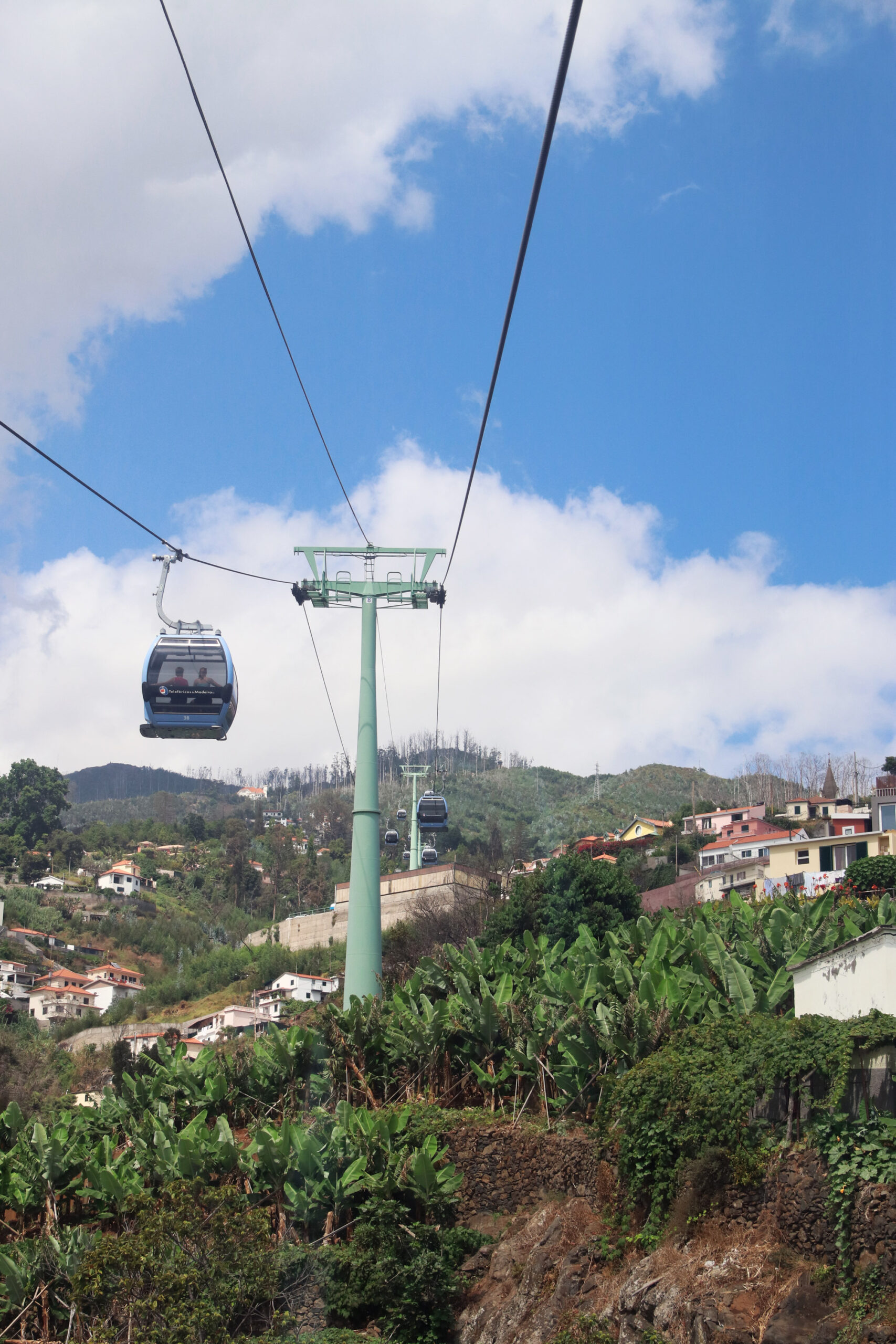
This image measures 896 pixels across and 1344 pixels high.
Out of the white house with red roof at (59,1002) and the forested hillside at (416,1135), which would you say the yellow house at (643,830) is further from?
the forested hillside at (416,1135)

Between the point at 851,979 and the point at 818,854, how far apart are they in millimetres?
34316

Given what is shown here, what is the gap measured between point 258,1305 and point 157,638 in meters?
8.62

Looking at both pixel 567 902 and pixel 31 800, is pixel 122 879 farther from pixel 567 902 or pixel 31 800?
pixel 567 902

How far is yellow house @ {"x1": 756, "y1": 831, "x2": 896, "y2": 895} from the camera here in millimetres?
41094

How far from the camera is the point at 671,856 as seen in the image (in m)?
72.7

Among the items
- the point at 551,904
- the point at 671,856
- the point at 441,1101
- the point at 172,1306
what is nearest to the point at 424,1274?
the point at 172,1306

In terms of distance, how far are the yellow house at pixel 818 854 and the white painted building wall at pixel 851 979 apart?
82.6 feet

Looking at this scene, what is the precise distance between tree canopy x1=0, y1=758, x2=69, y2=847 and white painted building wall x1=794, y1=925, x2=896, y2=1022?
346 feet

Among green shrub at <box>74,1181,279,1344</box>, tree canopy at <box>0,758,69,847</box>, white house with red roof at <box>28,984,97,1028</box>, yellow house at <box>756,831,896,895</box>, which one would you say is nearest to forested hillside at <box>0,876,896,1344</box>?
green shrub at <box>74,1181,279,1344</box>

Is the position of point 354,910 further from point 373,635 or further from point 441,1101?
point 373,635

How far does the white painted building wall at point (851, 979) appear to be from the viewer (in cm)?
1253

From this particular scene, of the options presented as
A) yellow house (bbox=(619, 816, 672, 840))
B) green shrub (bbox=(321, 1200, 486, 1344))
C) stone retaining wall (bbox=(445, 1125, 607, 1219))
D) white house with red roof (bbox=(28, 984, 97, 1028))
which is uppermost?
yellow house (bbox=(619, 816, 672, 840))

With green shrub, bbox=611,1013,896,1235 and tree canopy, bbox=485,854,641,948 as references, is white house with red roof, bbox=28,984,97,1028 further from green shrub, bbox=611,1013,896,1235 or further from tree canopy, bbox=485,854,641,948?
green shrub, bbox=611,1013,896,1235

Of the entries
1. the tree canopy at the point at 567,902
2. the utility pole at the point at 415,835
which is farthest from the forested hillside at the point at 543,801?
the tree canopy at the point at 567,902
